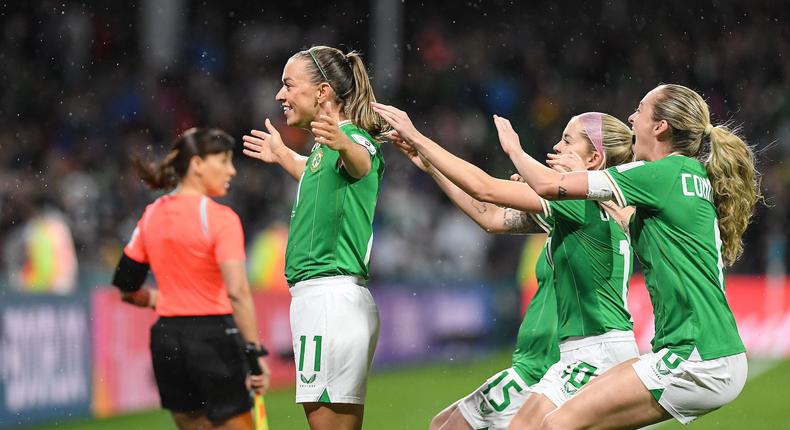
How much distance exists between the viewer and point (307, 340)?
5.32m

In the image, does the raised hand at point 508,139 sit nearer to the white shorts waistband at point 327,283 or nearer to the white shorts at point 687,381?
the white shorts waistband at point 327,283

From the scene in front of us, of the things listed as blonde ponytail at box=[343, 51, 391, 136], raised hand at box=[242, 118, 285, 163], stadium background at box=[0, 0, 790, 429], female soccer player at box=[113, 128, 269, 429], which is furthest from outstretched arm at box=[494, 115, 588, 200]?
stadium background at box=[0, 0, 790, 429]

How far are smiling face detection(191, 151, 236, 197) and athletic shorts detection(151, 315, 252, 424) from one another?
0.77 m

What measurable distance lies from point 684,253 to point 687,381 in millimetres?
528

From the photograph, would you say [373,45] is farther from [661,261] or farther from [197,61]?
[661,261]

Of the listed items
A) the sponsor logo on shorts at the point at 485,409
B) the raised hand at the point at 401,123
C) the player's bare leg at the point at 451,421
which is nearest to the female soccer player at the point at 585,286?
the sponsor logo on shorts at the point at 485,409

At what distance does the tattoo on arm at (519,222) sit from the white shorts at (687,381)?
137 cm

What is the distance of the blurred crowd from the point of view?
16844 mm

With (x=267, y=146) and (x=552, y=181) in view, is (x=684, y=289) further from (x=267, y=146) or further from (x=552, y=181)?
(x=267, y=146)

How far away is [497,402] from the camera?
19.6 ft

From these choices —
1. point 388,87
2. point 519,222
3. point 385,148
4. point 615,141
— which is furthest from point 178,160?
point 388,87

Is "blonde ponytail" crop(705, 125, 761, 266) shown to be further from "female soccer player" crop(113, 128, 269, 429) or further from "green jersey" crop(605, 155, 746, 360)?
"female soccer player" crop(113, 128, 269, 429)

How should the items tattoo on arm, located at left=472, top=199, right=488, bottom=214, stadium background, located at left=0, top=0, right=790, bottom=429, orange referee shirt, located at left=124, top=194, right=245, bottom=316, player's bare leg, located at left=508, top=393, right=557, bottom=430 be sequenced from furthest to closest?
stadium background, located at left=0, top=0, right=790, bottom=429, orange referee shirt, located at left=124, top=194, right=245, bottom=316, tattoo on arm, located at left=472, top=199, right=488, bottom=214, player's bare leg, located at left=508, top=393, right=557, bottom=430

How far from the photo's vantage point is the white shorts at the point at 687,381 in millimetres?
4906
